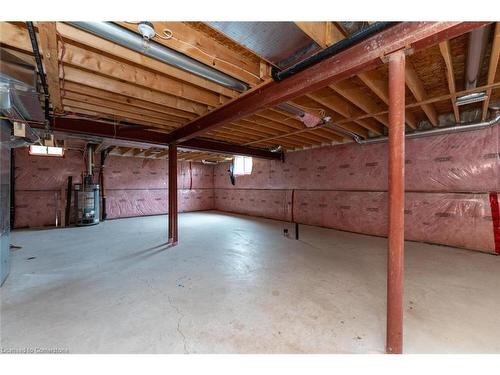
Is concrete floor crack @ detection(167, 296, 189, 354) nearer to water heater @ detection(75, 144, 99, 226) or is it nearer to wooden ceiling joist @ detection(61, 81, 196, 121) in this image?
wooden ceiling joist @ detection(61, 81, 196, 121)

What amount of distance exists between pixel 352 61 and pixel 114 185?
304 inches

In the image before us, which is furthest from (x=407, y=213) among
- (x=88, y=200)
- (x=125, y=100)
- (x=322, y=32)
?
(x=88, y=200)

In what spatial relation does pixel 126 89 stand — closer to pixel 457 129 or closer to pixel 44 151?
pixel 457 129

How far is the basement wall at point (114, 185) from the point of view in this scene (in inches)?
215

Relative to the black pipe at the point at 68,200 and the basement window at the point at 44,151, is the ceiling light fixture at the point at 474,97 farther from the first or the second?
the black pipe at the point at 68,200

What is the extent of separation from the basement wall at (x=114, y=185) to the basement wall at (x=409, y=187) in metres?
A: 3.46

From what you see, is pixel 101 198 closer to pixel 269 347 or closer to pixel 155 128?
pixel 155 128

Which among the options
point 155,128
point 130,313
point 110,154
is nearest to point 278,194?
point 155,128

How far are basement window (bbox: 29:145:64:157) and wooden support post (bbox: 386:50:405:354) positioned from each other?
24.6ft

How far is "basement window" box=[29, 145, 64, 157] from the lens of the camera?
5.46m

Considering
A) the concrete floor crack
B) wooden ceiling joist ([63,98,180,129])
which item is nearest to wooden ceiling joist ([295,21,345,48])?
the concrete floor crack

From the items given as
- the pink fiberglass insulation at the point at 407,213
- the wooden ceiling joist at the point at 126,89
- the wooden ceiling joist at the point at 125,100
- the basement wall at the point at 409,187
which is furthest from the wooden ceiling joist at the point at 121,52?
the pink fiberglass insulation at the point at 407,213

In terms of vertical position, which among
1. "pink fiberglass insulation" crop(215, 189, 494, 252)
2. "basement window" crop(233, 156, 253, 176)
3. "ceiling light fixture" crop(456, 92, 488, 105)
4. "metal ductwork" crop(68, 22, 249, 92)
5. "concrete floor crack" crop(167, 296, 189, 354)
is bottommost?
"concrete floor crack" crop(167, 296, 189, 354)
